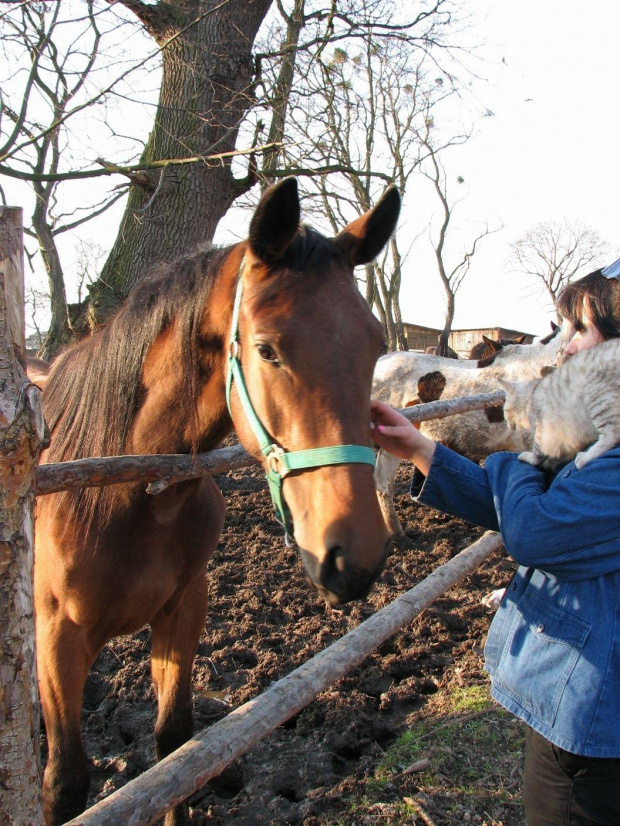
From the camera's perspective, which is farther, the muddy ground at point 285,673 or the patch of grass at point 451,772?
the muddy ground at point 285,673

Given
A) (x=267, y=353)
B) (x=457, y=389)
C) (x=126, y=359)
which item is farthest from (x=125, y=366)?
(x=457, y=389)

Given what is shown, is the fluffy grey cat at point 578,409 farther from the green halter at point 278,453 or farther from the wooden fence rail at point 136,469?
the wooden fence rail at point 136,469

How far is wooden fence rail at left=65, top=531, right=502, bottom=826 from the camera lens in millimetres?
1608

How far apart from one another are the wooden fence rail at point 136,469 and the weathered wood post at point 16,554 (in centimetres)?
52

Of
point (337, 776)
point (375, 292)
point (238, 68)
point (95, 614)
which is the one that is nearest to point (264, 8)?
point (238, 68)

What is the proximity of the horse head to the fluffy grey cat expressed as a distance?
1.67 feet

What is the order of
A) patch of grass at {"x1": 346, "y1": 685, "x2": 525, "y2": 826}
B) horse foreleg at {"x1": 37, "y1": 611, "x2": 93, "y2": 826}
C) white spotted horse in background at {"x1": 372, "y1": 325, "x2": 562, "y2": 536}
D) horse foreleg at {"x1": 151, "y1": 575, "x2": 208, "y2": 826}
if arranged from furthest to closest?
white spotted horse in background at {"x1": 372, "y1": 325, "x2": 562, "y2": 536} < horse foreleg at {"x1": 151, "y1": 575, "x2": 208, "y2": 826} < patch of grass at {"x1": 346, "y1": 685, "x2": 525, "y2": 826} < horse foreleg at {"x1": 37, "y1": 611, "x2": 93, "y2": 826}

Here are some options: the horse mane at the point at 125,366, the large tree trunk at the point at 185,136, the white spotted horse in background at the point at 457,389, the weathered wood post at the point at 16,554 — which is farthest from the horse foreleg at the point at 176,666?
the large tree trunk at the point at 185,136

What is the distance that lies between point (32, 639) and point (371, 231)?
59.2 inches

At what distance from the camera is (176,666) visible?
102 inches

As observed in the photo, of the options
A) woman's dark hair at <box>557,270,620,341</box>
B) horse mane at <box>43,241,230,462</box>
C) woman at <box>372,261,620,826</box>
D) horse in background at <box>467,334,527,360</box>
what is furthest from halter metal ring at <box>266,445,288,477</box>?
horse in background at <box>467,334,527,360</box>

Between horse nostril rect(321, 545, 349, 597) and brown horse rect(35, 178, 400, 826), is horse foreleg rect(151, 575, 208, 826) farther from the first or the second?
horse nostril rect(321, 545, 349, 597)

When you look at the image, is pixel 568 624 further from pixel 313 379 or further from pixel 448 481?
pixel 313 379

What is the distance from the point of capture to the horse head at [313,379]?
1.32 metres
